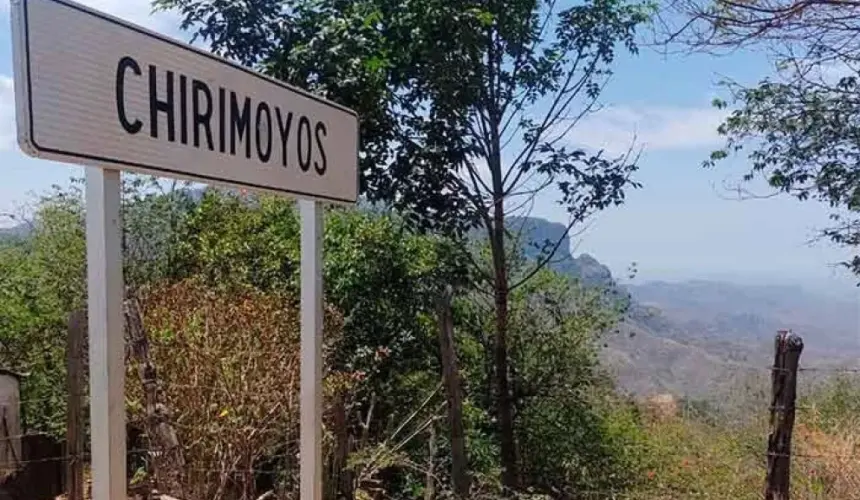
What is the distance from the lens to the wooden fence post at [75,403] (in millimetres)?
3758

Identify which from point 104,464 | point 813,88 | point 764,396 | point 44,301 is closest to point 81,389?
point 44,301

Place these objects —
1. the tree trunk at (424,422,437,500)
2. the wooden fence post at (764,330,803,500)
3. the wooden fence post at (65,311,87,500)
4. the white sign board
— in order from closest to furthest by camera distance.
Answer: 1. the white sign board
2. the wooden fence post at (764,330,803,500)
3. the wooden fence post at (65,311,87,500)
4. the tree trunk at (424,422,437,500)

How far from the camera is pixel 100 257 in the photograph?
3.91 feet

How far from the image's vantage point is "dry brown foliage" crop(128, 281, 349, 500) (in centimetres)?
395

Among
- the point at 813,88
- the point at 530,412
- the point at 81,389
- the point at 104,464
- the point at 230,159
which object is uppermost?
the point at 813,88

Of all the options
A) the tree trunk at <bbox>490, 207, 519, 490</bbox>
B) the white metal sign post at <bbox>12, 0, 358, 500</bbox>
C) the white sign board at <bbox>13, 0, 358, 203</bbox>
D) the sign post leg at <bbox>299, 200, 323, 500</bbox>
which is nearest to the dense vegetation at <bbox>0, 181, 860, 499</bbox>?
the tree trunk at <bbox>490, 207, 519, 490</bbox>

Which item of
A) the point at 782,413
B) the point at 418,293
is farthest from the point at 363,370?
the point at 782,413

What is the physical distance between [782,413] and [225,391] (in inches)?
107

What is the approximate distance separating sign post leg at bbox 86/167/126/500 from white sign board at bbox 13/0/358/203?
70mm

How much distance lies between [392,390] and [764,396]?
2.52 metres

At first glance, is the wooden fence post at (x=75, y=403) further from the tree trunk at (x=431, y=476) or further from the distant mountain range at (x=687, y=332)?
the distant mountain range at (x=687, y=332)

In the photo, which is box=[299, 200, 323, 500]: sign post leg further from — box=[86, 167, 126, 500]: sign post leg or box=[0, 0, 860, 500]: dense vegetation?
box=[0, 0, 860, 500]: dense vegetation

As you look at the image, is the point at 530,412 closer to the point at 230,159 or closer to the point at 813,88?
the point at 813,88

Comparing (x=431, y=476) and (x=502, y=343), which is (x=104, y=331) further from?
(x=502, y=343)
